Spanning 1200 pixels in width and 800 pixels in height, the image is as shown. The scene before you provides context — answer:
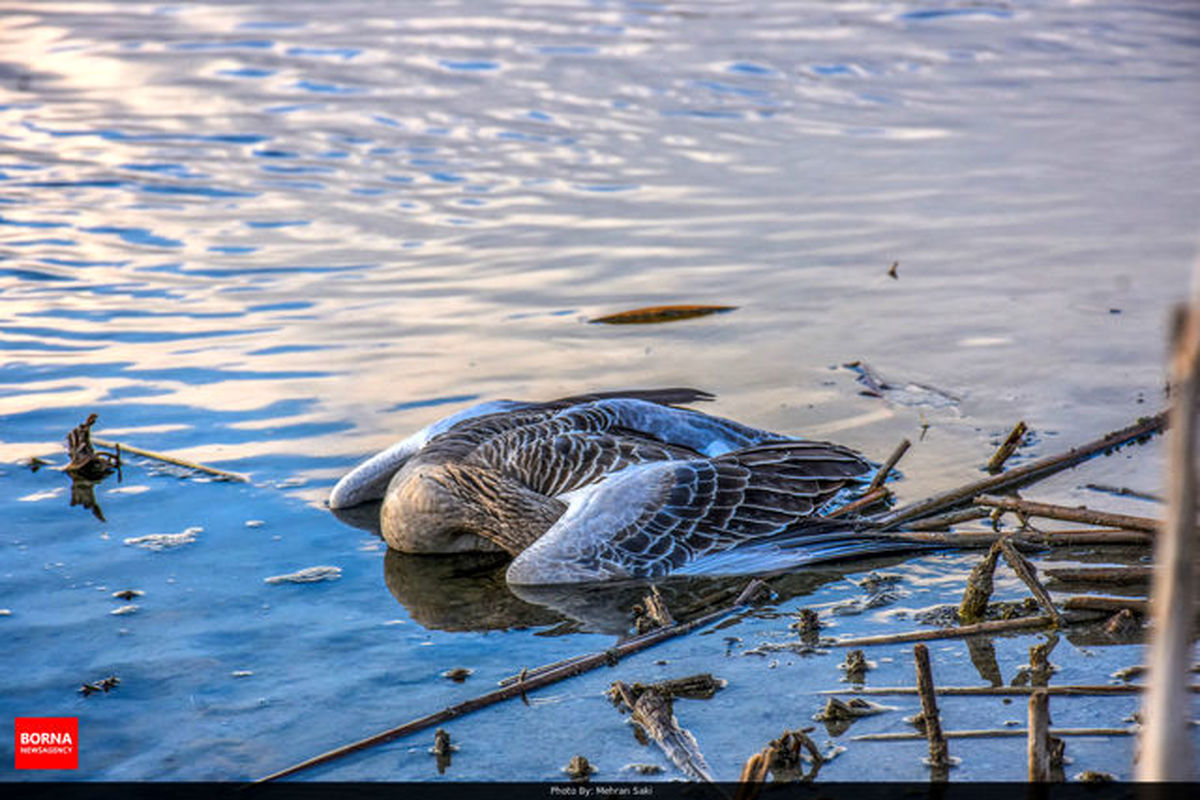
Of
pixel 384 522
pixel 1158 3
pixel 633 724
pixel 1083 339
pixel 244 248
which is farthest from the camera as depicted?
pixel 1158 3

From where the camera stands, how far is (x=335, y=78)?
53.5 feet

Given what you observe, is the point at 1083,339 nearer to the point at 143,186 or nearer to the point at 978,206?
the point at 978,206

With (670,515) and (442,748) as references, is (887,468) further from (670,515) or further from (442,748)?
(442,748)

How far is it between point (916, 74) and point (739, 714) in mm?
12756

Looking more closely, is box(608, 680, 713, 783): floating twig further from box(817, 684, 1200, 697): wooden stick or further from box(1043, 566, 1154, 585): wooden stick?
box(1043, 566, 1154, 585): wooden stick

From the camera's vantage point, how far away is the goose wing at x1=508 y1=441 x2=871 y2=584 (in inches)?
246

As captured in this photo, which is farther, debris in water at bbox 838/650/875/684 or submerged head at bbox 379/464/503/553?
submerged head at bbox 379/464/503/553

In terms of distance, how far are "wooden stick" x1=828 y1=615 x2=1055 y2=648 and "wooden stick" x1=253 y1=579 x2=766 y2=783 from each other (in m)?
0.56

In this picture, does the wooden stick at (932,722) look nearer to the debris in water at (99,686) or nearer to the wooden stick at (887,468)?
the wooden stick at (887,468)

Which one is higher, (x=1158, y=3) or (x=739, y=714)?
(x=1158, y=3)

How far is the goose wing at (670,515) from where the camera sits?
20.5 feet

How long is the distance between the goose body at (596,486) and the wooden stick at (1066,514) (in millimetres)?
940

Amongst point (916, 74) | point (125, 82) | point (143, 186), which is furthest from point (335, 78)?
point (916, 74)

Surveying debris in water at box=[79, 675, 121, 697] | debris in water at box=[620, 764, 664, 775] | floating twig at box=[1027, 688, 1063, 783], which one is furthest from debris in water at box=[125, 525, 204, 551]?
floating twig at box=[1027, 688, 1063, 783]
